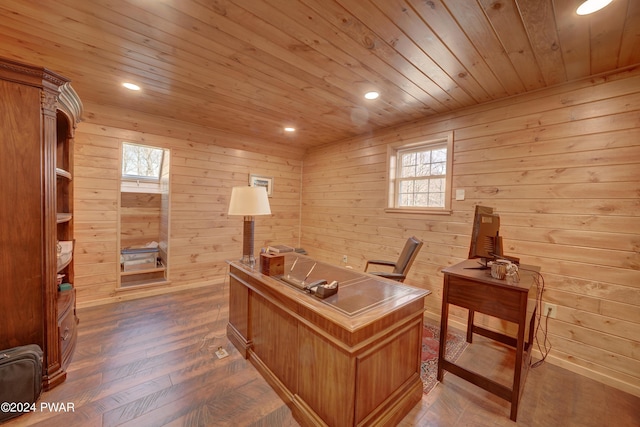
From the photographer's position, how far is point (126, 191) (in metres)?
3.86

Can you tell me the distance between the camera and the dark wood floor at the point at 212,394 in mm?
1493

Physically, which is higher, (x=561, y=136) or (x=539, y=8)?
(x=539, y=8)

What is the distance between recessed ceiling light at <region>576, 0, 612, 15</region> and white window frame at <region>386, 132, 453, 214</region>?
56.3 inches

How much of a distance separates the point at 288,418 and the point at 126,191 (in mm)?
4008

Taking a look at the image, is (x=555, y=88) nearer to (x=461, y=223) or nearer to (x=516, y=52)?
(x=516, y=52)

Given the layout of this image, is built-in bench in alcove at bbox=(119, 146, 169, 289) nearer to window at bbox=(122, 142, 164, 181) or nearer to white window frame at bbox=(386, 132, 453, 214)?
window at bbox=(122, 142, 164, 181)

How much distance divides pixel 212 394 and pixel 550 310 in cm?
280

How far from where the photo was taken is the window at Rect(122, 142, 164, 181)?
389 cm

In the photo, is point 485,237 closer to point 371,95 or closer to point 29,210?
point 371,95

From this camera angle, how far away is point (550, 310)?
2150 millimetres

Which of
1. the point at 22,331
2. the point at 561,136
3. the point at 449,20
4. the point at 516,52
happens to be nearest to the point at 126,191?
the point at 22,331

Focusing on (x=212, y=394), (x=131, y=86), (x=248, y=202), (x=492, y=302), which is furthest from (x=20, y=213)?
(x=492, y=302)

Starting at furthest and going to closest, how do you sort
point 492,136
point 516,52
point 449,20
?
point 492,136 → point 516,52 → point 449,20

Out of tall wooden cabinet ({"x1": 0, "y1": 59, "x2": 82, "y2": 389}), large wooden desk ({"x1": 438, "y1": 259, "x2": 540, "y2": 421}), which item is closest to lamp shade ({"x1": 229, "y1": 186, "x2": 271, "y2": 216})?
tall wooden cabinet ({"x1": 0, "y1": 59, "x2": 82, "y2": 389})
